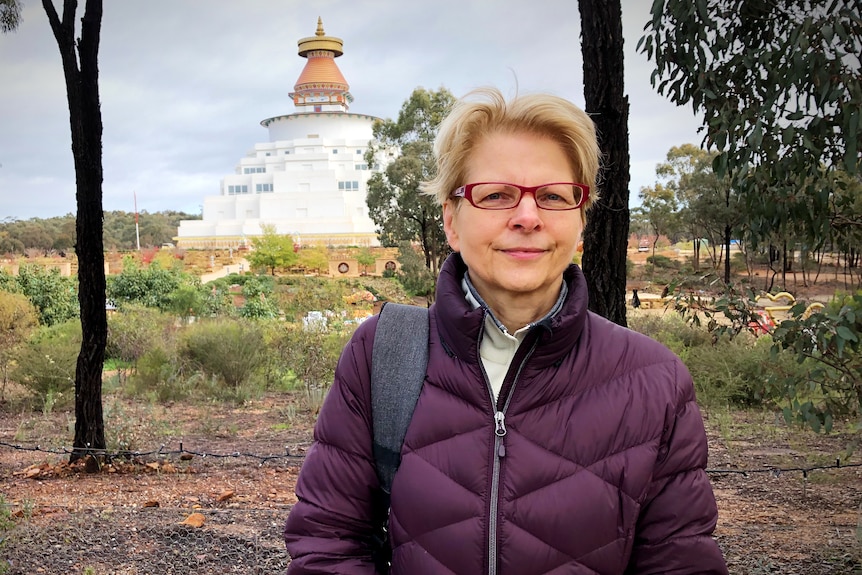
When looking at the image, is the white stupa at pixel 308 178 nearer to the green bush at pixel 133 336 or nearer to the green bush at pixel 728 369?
the green bush at pixel 133 336

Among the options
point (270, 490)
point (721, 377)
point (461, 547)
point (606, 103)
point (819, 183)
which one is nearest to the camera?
point (461, 547)

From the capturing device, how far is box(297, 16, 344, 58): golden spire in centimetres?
4822

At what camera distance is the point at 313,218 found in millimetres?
39781

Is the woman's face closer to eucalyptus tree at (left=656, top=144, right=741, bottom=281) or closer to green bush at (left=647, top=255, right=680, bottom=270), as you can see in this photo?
eucalyptus tree at (left=656, top=144, right=741, bottom=281)

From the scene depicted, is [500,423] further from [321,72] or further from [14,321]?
[321,72]

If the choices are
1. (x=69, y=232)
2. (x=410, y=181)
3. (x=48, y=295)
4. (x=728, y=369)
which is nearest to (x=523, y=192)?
(x=728, y=369)

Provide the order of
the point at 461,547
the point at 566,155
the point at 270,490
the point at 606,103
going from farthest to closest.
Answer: the point at 270,490 < the point at 606,103 < the point at 566,155 < the point at 461,547

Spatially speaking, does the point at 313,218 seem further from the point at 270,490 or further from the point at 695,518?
the point at 695,518

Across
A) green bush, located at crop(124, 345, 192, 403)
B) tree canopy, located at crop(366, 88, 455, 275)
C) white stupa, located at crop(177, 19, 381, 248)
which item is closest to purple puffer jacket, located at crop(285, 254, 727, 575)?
green bush, located at crop(124, 345, 192, 403)

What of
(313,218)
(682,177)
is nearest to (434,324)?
(682,177)

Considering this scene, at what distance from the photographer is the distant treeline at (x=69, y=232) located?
119 feet

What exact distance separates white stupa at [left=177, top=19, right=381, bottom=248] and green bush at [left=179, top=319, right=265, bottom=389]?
24988mm

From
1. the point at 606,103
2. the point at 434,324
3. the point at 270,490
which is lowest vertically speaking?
the point at 270,490

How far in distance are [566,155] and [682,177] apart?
93.8 ft
